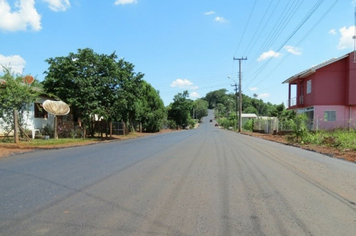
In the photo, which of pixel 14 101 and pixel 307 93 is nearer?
pixel 14 101

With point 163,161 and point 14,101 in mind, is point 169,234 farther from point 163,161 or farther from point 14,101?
point 14,101

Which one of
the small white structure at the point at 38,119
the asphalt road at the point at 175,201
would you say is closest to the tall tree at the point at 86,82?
the small white structure at the point at 38,119

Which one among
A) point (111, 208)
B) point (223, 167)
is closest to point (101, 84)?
point (223, 167)

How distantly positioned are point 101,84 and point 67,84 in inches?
103

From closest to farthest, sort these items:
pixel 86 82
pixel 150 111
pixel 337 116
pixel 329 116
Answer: pixel 86 82
pixel 337 116
pixel 329 116
pixel 150 111

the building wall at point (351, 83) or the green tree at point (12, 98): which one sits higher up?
the building wall at point (351, 83)

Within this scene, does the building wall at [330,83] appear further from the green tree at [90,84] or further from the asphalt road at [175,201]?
the asphalt road at [175,201]

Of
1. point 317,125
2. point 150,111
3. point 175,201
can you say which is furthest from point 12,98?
point 150,111

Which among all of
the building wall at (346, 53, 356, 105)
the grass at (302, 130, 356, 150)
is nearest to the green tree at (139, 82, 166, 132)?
the building wall at (346, 53, 356, 105)

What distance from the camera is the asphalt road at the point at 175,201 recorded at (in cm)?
451

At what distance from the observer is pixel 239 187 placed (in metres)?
7.17

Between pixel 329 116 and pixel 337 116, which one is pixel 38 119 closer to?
pixel 329 116

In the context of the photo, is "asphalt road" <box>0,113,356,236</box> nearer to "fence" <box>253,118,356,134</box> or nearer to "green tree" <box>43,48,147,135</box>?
"green tree" <box>43,48,147,135</box>

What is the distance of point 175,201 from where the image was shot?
19.3 ft
